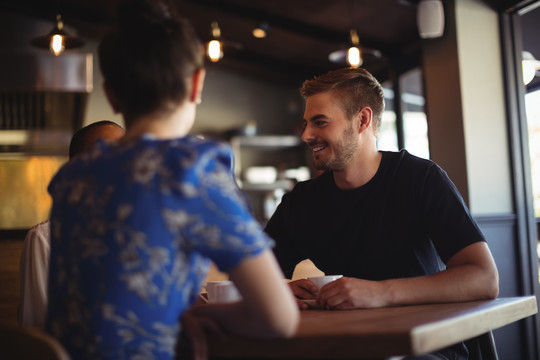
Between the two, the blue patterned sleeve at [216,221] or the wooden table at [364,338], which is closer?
the blue patterned sleeve at [216,221]

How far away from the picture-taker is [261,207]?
7562 mm

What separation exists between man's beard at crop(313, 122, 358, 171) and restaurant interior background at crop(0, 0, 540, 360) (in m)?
2.15

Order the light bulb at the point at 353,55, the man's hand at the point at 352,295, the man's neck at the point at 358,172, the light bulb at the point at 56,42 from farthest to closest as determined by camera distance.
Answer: the light bulb at the point at 353,55, the light bulb at the point at 56,42, the man's neck at the point at 358,172, the man's hand at the point at 352,295

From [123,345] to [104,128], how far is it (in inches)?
44.4

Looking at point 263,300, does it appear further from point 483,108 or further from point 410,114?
point 410,114

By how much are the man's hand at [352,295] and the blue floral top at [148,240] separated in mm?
503

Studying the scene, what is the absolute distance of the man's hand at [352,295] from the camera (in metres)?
1.28

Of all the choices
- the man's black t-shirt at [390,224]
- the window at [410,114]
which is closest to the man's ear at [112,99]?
the man's black t-shirt at [390,224]

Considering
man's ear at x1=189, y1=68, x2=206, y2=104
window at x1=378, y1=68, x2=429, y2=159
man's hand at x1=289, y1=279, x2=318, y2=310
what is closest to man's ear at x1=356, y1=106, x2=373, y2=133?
man's hand at x1=289, y1=279, x2=318, y2=310

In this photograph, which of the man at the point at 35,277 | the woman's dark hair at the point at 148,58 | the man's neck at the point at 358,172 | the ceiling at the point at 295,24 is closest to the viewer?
the woman's dark hair at the point at 148,58

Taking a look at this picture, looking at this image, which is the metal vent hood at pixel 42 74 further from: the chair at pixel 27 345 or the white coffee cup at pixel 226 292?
the chair at pixel 27 345

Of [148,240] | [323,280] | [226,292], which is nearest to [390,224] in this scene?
[323,280]

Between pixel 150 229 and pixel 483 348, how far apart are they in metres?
1.08

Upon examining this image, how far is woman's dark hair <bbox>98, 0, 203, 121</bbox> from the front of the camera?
904mm
